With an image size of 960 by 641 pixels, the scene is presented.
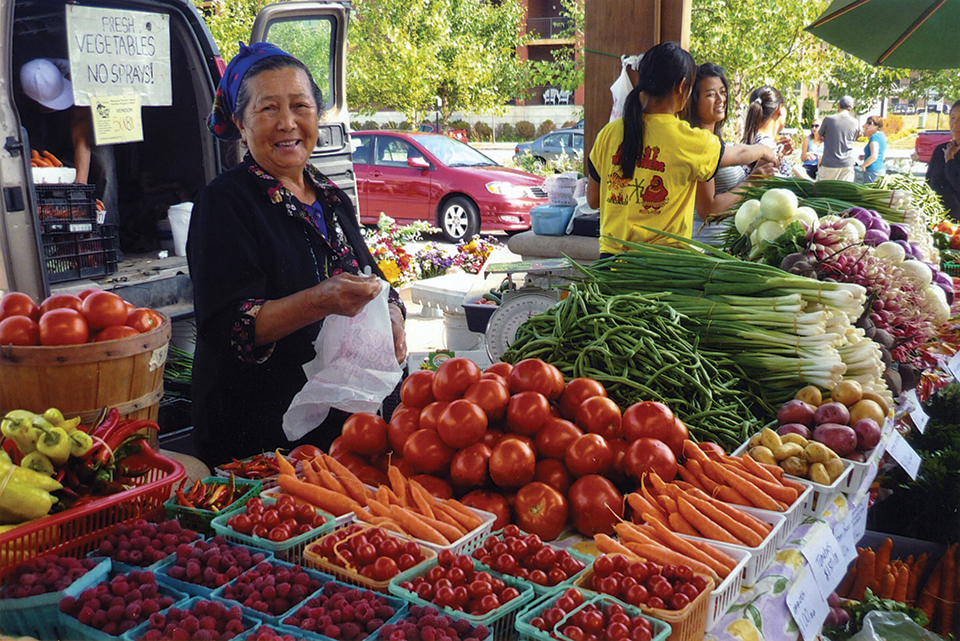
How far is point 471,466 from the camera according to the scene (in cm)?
193

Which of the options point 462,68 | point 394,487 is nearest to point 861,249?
point 394,487

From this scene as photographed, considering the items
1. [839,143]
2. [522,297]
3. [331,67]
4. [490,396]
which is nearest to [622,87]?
[522,297]

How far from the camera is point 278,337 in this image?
233cm

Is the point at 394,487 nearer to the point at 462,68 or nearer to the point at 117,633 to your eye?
the point at 117,633

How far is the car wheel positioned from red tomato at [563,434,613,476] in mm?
10483

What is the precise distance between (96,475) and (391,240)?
758cm

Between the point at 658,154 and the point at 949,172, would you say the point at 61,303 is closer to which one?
the point at 658,154

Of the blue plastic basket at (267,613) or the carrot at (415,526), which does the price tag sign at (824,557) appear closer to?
the carrot at (415,526)

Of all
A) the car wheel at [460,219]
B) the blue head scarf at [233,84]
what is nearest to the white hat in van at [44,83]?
the blue head scarf at [233,84]

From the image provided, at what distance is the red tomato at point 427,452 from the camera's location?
6.50ft

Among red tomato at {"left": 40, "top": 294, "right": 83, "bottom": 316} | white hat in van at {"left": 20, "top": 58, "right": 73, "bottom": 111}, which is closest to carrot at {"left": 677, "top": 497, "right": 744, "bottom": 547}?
red tomato at {"left": 40, "top": 294, "right": 83, "bottom": 316}

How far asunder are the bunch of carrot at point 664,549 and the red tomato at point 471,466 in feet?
1.15

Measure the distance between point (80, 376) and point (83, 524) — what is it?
1005mm

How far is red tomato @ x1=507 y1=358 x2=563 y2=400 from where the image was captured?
209cm
